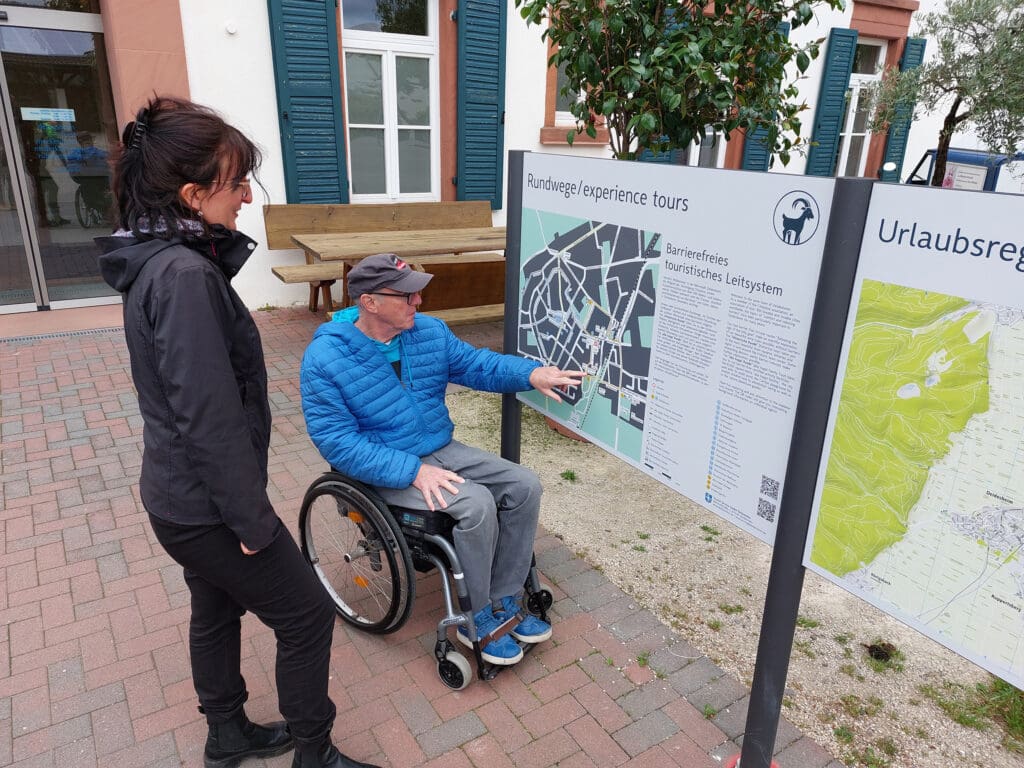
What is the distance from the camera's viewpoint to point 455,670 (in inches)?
100

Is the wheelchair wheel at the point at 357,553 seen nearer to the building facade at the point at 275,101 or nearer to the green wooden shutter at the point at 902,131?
the building facade at the point at 275,101

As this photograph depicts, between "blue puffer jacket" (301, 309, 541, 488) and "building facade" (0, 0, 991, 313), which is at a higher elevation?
"building facade" (0, 0, 991, 313)

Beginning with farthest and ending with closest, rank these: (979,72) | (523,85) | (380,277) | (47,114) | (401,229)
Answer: (523,85) < (401,229) < (979,72) < (47,114) < (380,277)

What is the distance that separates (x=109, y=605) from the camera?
3004mm

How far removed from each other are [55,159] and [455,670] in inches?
250

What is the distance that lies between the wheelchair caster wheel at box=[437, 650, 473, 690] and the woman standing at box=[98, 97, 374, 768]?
2.15 ft

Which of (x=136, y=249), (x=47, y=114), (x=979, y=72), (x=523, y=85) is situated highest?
(x=979, y=72)

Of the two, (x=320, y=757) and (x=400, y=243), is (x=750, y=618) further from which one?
(x=400, y=243)

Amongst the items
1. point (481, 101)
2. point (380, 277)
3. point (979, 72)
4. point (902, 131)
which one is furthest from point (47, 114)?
point (902, 131)

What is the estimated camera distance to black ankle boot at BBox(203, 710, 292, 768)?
2.22 m

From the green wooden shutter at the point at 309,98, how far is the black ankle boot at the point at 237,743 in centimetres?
568

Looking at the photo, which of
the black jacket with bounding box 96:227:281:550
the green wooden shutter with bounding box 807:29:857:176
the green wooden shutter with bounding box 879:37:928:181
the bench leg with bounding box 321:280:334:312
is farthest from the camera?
the green wooden shutter with bounding box 879:37:928:181

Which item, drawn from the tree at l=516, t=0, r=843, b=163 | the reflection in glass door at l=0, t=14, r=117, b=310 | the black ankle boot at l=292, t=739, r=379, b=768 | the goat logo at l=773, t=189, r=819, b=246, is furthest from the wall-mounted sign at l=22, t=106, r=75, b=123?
the goat logo at l=773, t=189, r=819, b=246

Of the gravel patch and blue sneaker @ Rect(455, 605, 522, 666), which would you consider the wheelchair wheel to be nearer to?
blue sneaker @ Rect(455, 605, 522, 666)
